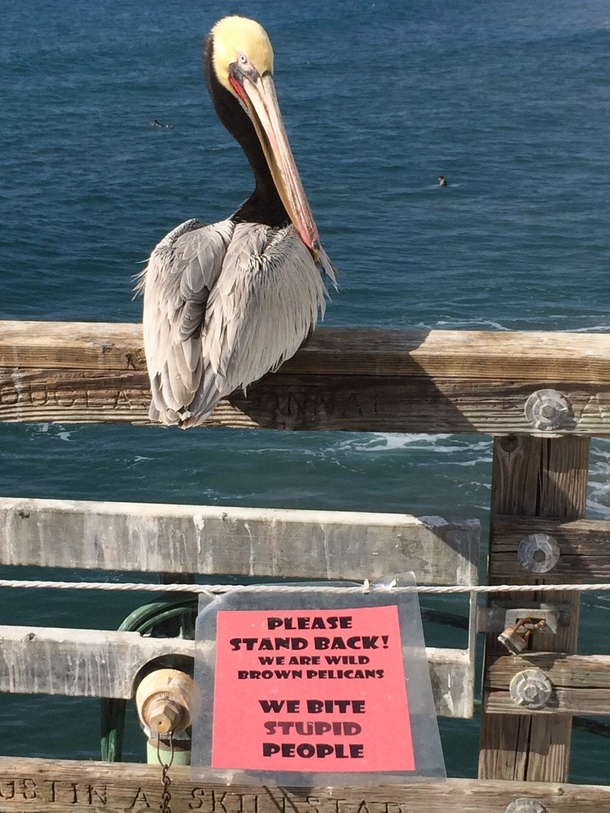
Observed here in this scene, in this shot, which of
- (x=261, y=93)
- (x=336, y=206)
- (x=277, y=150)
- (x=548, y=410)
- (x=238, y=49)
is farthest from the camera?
(x=336, y=206)

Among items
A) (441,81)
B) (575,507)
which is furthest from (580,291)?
(441,81)

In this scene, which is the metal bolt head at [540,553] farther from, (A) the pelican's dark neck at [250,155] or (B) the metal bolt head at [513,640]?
(A) the pelican's dark neck at [250,155]

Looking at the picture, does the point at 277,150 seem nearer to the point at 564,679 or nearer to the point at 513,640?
the point at 513,640

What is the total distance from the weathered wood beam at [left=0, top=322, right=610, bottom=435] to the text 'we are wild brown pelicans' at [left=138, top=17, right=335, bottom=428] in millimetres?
89

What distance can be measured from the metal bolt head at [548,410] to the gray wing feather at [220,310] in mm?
679

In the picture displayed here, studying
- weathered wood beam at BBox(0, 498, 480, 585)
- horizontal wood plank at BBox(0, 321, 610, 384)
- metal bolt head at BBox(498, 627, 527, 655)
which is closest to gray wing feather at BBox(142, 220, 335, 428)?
horizontal wood plank at BBox(0, 321, 610, 384)

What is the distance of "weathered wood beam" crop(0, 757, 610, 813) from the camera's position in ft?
9.91

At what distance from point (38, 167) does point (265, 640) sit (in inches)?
1493

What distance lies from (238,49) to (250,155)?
16.7 inches

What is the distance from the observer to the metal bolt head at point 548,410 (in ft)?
9.48

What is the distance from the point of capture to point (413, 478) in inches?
725

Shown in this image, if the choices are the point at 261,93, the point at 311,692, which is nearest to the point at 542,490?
the point at 311,692

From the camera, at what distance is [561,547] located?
2.97 m

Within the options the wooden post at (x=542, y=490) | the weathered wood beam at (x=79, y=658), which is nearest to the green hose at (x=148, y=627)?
the weathered wood beam at (x=79, y=658)
